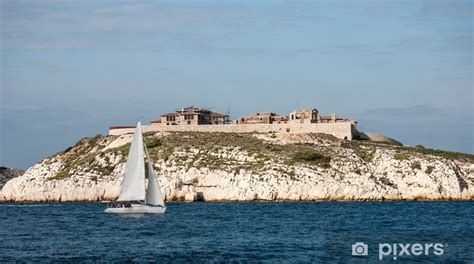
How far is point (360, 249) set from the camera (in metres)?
44.2

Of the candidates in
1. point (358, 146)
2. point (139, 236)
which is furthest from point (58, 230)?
point (358, 146)

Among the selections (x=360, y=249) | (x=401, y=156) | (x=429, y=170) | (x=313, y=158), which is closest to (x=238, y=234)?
(x=360, y=249)

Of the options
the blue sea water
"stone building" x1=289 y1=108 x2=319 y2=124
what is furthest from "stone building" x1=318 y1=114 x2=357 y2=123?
the blue sea water

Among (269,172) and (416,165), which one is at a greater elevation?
(416,165)

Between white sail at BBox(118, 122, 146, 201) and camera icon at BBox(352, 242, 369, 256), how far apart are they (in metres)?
30.7

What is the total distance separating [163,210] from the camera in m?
74.8

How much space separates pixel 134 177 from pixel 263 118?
2454 inches

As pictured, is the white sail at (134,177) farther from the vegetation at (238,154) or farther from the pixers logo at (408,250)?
the pixers logo at (408,250)

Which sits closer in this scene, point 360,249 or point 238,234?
point 360,249

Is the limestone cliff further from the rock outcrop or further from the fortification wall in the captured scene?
the rock outcrop

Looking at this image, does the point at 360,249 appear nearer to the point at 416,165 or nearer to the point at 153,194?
the point at 153,194

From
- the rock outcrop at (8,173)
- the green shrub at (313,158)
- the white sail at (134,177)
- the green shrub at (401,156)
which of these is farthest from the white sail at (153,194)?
the rock outcrop at (8,173)

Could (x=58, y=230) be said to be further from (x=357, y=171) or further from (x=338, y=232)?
(x=357, y=171)

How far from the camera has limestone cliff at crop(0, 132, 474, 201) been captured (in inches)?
3853
